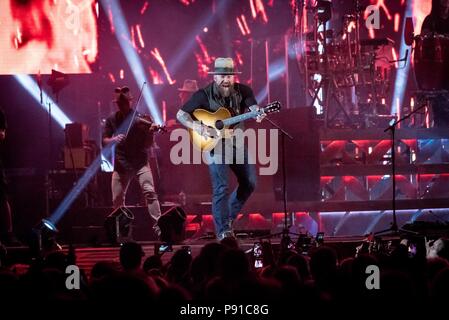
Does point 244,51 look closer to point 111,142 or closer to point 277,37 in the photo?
point 277,37

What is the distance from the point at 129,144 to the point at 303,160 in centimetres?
357

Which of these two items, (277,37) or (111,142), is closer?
(111,142)

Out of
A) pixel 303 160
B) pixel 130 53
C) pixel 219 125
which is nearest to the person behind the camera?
pixel 219 125

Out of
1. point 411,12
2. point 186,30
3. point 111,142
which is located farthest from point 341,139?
point 186,30

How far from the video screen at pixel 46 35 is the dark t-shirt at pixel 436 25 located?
7.30m

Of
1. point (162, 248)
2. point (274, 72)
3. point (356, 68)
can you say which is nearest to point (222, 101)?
point (162, 248)

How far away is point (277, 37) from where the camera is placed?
20438 mm

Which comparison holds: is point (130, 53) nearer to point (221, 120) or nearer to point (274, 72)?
point (274, 72)

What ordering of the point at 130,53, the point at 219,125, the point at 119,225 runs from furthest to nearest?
1. the point at 130,53
2. the point at 119,225
3. the point at 219,125

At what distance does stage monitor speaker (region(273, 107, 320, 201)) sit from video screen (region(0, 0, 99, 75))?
581 cm

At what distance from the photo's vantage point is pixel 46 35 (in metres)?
15.8

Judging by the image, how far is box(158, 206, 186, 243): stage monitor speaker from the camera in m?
9.44
